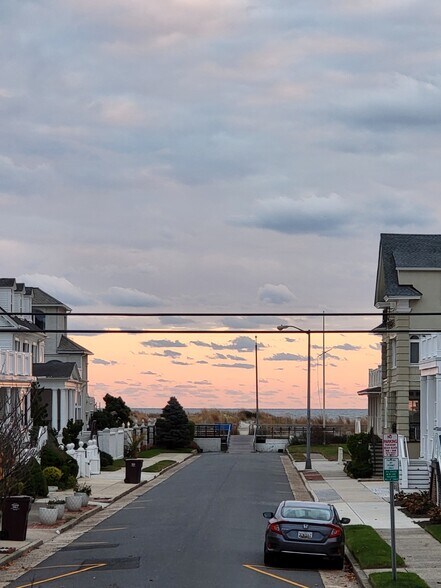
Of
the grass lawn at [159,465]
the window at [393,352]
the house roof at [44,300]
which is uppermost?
the house roof at [44,300]

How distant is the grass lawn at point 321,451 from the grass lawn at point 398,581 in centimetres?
4940

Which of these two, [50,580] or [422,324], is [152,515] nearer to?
[50,580]

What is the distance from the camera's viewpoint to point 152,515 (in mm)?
34875

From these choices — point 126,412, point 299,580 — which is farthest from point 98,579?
point 126,412

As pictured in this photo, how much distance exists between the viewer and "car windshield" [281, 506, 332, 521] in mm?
23422

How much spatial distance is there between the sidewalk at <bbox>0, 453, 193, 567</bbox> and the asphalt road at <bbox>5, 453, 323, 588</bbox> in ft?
2.94

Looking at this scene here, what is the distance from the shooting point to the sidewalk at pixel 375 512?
23.0 m

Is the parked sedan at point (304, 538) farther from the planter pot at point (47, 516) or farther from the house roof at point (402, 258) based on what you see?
the house roof at point (402, 258)

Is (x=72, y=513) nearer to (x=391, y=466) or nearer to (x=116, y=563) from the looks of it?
(x=116, y=563)

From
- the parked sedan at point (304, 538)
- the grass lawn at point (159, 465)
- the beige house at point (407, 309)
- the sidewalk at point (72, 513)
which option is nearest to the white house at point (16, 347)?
the sidewalk at point (72, 513)

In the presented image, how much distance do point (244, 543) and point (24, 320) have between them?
111 feet

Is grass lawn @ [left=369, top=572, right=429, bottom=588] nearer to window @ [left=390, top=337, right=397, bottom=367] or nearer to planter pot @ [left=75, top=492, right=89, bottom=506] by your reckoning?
planter pot @ [left=75, top=492, right=89, bottom=506]

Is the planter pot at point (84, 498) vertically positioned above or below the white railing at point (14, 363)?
below

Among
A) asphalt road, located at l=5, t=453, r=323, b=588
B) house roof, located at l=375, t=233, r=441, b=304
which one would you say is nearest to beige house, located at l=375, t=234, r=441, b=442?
house roof, located at l=375, t=233, r=441, b=304
